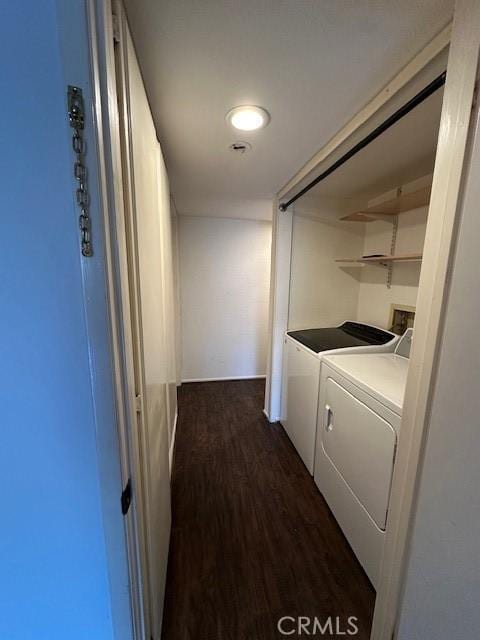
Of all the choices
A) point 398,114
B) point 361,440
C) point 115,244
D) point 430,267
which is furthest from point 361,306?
point 115,244

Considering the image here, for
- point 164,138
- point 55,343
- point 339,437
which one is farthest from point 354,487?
point 164,138

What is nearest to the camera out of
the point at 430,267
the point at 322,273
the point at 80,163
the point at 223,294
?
the point at 80,163

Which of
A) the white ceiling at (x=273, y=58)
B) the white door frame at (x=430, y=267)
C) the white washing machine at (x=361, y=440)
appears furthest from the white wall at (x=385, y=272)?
the white door frame at (x=430, y=267)

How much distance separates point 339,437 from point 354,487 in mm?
261

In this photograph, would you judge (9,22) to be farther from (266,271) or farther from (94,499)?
(266,271)

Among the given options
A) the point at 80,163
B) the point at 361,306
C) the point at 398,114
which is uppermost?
the point at 398,114

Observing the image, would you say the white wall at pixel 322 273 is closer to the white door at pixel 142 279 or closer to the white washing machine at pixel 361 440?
the white washing machine at pixel 361 440

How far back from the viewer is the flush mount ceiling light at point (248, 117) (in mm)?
1178

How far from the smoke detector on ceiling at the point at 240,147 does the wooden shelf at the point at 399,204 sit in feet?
3.62

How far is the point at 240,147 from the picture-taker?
1.52m

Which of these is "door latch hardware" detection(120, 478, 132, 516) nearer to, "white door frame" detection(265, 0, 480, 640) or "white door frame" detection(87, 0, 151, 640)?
"white door frame" detection(87, 0, 151, 640)

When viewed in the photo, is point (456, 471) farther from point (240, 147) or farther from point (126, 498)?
point (240, 147)

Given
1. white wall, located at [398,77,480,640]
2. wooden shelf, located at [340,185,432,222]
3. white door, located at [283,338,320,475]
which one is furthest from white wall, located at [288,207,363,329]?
white wall, located at [398,77,480,640]

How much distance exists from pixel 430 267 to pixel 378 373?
905 mm
